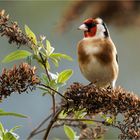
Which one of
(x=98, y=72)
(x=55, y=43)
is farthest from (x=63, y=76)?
(x=55, y=43)

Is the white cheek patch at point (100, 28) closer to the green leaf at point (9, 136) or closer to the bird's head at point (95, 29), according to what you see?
the bird's head at point (95, 29)

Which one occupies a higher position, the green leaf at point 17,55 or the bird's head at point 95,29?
the bird's head at point 95,29

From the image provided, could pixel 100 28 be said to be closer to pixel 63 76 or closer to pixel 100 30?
pixel 100 30

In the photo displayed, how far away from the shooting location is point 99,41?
184 centimetres

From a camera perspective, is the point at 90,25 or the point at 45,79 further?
the point at 90,25

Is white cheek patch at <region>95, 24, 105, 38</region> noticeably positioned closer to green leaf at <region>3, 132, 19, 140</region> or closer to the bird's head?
the bird's head

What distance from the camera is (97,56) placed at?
1.79 m

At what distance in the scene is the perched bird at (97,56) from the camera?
5.84 ft

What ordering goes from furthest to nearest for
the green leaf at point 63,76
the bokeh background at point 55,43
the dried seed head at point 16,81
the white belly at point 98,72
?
the bokeh background at point 55,43, the white belly at point 98,72, the green leaf at point 63,76, the dried seed head at point 16,81

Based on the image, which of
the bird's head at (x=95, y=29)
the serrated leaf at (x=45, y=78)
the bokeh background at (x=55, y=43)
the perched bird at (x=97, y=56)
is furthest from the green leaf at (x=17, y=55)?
the bokeh background at (x=55, y=43)

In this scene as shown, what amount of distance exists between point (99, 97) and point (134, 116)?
0.07 metres

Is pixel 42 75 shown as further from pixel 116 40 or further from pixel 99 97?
pixel 116 40

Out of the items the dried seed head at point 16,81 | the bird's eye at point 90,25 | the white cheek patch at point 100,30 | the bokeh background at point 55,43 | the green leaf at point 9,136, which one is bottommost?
the green leaf at point 9,136

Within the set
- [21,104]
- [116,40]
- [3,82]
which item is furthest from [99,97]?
[116,40]
